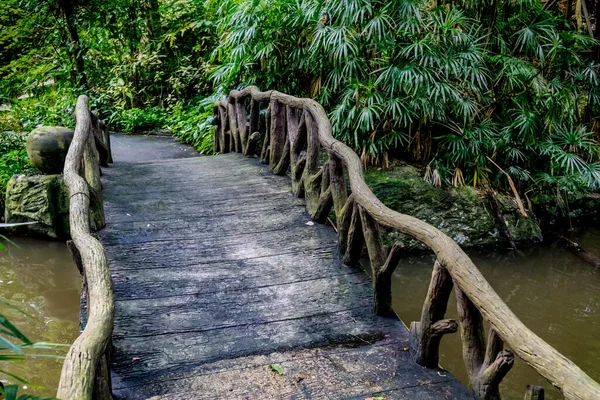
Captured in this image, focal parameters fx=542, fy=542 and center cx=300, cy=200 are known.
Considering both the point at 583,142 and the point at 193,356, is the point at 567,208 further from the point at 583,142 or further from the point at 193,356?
the point at 193,356

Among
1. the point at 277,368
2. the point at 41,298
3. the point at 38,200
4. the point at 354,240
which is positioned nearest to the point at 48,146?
the point at 38,200

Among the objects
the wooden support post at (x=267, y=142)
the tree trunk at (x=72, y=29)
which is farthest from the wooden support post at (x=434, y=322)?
the tree trunk at (x=72, y=29)

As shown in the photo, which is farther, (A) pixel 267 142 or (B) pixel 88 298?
(A) pixel 267 142

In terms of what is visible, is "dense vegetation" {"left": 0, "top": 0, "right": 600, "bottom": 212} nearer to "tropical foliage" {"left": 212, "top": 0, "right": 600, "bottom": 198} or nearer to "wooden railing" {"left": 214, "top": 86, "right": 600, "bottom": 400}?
"tropical foliage" {"left": 212, "top": 0, "right": 600, "bottom": 198}

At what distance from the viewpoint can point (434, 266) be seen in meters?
2.44

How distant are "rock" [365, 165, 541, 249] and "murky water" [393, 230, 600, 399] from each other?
0.81 ft

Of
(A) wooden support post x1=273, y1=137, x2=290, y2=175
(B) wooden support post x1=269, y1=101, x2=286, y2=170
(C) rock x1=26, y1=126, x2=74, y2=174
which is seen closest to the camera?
(A) wooden support post x1=273, y1=137, x2=290, y2=175

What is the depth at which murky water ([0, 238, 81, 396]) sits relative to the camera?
3.99m

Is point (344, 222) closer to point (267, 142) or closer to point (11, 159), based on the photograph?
point (267, 142)

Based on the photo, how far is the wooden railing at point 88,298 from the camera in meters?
1.69

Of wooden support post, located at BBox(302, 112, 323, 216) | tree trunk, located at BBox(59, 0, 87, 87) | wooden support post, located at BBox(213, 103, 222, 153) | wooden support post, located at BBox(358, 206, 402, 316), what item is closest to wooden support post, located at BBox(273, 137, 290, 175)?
wooden support post, located at BBox(302, 112, 323, 216)

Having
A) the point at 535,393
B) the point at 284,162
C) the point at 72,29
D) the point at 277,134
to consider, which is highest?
the point at 72,29

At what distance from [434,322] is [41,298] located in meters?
3.91

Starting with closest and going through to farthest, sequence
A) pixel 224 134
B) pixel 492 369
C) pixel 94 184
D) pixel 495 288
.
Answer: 1. pixel 492 369
2. pixel 94 184
3. pixel 495 288
4. pixel 224 134
